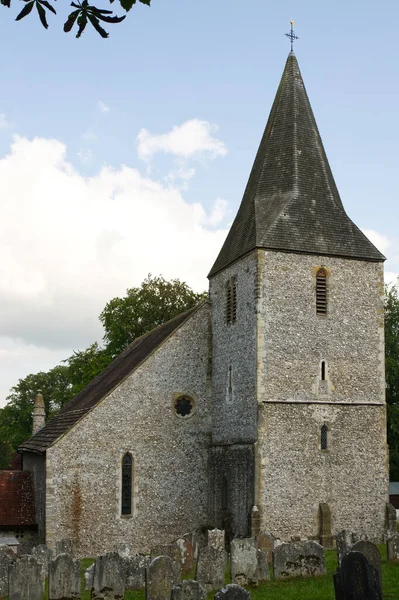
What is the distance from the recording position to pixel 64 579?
13.4 meters

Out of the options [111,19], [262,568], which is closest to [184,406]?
[262,568]

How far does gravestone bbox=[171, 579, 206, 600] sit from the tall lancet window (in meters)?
13.8

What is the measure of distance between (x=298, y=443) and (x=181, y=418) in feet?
14.4

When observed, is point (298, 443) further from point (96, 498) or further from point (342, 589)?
point (342, 589)

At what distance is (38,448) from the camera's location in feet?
81.5

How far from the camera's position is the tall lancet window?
80.0ft

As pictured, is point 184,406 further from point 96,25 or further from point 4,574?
point 96,25

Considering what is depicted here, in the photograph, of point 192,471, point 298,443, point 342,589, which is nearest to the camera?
point 342,589

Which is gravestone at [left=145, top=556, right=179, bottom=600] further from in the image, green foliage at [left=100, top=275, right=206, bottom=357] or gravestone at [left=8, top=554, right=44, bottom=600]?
green foliage at [left=100, top=275, right=206, bottom=357]

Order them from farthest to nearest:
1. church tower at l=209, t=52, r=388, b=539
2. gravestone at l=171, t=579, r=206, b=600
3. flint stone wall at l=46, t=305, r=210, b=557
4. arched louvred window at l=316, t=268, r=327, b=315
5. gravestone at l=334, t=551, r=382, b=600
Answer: arched louvred window at l=316, t=268, r=327, b=315 → flint stone wall at l=46, t=305, r=210, b=557 → church tower at l=209, t=52, r=388, b=539 → gravestone at l=171, t=579, r=206, b=600 → gravestone at l=334, t=551, r=382, b=600

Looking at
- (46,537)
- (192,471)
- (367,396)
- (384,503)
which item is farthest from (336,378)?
(46,537)

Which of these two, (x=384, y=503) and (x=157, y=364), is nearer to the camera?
(x=384, y=503)

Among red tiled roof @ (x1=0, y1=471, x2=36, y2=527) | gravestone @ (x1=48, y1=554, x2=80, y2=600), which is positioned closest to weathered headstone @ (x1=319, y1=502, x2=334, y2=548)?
red tiled roof @ (x1=0, y1=471, x2=36, y2=527)

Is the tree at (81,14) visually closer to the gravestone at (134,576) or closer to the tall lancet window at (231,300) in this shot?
the gravestone at (134,576)
